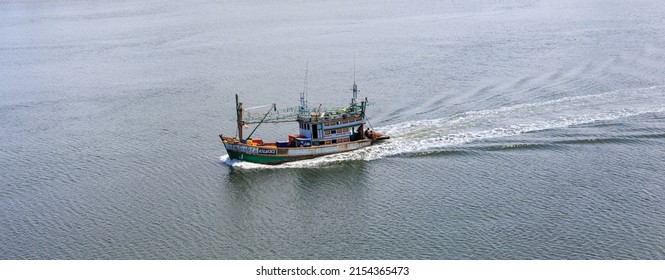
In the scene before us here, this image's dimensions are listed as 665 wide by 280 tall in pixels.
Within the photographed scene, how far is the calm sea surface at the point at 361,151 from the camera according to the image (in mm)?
41844

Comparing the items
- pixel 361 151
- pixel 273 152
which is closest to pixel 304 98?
pixel 361 151

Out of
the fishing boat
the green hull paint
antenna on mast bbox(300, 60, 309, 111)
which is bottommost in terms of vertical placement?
the green hull paint

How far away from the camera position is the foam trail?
55.2m

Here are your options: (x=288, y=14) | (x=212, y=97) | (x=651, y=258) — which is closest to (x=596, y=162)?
(x=651, y=258)

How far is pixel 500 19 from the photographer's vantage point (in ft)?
358

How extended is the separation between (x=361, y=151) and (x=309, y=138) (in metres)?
4.00

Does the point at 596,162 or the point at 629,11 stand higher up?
the point at 629,11

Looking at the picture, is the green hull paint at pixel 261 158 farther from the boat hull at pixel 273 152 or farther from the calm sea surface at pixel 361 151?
the calm sea surface at pixel 361 151

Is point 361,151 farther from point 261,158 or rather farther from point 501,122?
point 501,122

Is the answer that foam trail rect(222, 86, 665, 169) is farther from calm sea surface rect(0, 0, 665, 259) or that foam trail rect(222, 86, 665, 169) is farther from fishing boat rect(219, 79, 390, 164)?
fishing boat rect(219, 79, 390, 164)

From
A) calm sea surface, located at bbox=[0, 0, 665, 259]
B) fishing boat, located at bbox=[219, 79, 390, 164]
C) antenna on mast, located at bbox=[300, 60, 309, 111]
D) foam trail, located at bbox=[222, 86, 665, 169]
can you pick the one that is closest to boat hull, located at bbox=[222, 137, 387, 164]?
fishing boat, located at bbox=[219, 79, 390, 164]

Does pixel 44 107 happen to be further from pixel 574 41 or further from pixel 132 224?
pixel 574 41

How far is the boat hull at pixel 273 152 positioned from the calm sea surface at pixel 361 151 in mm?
846

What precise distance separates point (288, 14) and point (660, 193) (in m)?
89.8
